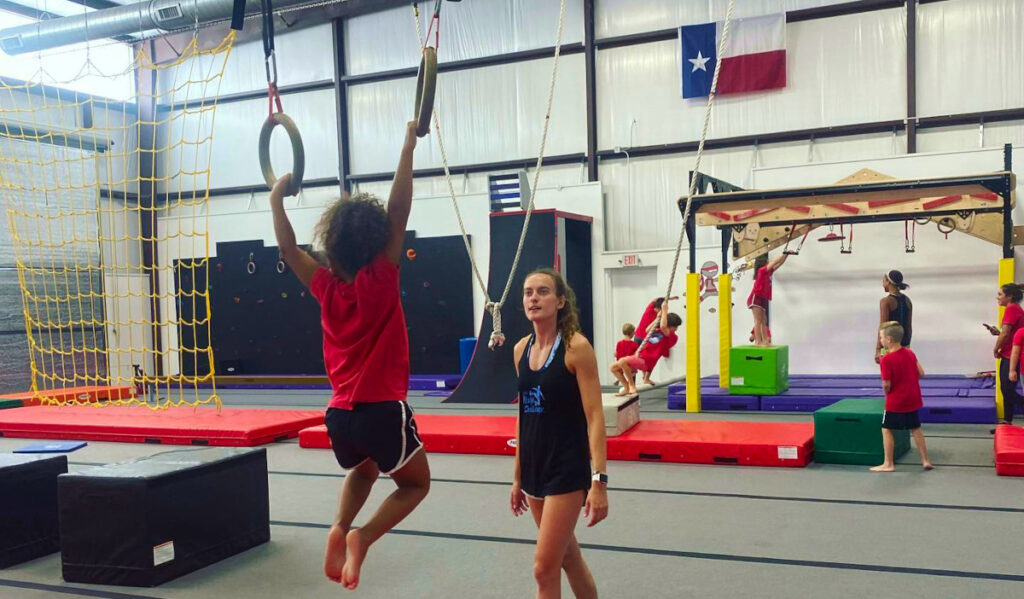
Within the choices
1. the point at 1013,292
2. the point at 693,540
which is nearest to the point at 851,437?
the point at 1013,292

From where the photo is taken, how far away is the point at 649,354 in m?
9.73

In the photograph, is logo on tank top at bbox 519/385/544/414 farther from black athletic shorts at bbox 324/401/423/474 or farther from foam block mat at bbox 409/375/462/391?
foam block mat at bbox 409/375/462/391

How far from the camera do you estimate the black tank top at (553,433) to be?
2441 millimetres

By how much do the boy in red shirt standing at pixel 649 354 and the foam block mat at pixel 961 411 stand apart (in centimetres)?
227

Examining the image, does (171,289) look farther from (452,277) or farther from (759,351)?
(759,351)

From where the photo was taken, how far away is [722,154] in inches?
436

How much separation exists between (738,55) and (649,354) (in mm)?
4213

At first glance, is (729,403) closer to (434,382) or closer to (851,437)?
(851,437)

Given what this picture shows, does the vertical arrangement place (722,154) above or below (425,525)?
above

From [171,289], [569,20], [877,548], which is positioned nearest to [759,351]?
[877,548]

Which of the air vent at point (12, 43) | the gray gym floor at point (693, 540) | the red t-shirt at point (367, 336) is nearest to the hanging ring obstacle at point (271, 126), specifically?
the red t-shirt at point (367, 336)

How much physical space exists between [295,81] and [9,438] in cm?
786

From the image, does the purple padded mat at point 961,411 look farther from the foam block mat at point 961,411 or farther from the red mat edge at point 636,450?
the red mat edge at point 636,450

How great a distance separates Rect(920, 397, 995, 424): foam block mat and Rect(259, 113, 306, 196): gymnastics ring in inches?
231
